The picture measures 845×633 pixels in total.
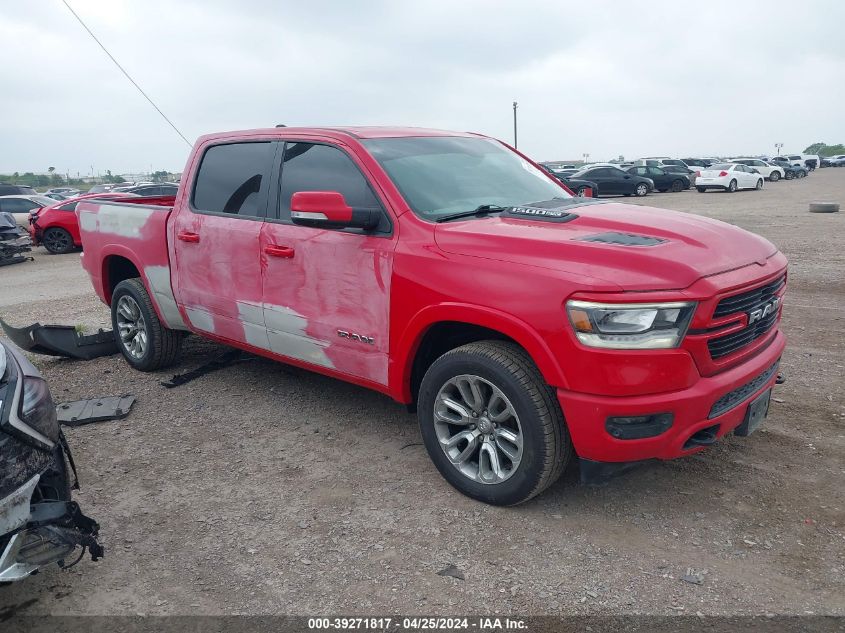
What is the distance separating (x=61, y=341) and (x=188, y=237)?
2.30 metres

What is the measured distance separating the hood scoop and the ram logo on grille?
0.57 m

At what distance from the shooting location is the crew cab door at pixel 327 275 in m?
3.92

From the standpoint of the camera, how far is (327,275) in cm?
412

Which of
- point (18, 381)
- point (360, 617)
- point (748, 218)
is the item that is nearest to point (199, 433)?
point (18, 381)

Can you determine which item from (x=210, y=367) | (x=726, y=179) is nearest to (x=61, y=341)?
(x=210, y=367)

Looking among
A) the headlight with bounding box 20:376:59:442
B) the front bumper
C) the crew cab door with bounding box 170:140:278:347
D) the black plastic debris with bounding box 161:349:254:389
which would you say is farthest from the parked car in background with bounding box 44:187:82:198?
the front bumper

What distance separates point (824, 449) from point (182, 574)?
3558 millimetres

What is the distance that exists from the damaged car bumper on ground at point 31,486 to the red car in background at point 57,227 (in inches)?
573

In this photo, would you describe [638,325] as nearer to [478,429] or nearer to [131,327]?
[478,429]

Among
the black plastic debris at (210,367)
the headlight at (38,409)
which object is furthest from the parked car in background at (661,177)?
the headlight at (38,409)

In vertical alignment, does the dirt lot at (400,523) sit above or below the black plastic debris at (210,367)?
below

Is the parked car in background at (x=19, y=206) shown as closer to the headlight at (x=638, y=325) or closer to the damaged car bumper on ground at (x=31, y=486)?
the damaged car bumper on ground at (x=31, y=486)

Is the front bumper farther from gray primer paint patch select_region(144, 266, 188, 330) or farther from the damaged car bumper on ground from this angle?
gray primer paint patch select_region(144, 266, 188, 330)

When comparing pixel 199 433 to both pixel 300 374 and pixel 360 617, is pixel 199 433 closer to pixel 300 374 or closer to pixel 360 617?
pixel 300 374
